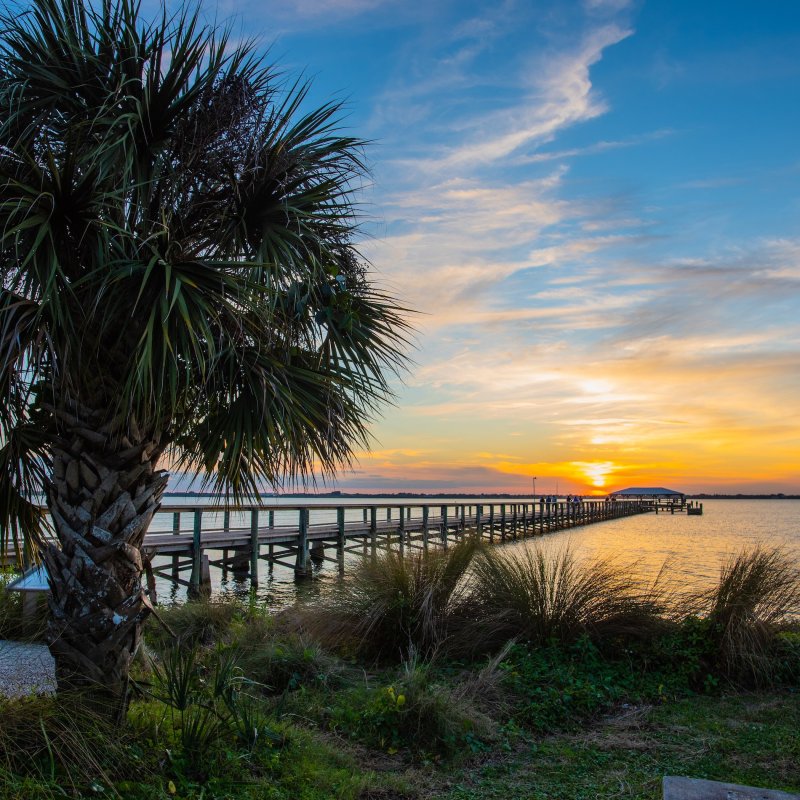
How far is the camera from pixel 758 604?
688 cm

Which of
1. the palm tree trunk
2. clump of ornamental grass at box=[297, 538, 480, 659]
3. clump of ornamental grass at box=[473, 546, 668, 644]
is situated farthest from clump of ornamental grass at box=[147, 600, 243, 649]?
the palm tree trunk

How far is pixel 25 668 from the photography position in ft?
19.5

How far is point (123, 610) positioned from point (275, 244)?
Answer: 2661 millimetres

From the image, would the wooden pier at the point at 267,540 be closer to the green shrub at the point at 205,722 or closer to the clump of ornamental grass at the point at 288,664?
the green shrub at the point at 205,722

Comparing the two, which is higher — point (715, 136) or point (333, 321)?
point (715, 136)

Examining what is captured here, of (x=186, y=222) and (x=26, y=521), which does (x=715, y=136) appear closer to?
(x=186, y=222)

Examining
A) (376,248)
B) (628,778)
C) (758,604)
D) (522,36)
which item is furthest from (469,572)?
(522,36)

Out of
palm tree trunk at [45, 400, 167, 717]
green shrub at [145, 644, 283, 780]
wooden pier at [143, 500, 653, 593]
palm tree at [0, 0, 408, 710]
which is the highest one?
palm tree at [0, 0, 408, 710]

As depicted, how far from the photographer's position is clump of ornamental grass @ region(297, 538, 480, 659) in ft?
22.9

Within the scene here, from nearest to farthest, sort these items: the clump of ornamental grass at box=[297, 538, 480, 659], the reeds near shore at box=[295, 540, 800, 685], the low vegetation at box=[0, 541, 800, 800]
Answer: the low vegetation at box=[0, 541, 800, 800], the reeds near shore at box=[295, 540, 800, 685], the clump of ornamental grass at box=[297, 538, 480, 659]

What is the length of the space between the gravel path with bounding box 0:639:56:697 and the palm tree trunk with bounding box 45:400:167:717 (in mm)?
1088

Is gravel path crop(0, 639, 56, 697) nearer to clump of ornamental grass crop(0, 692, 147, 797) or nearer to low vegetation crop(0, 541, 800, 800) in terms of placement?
low vegetation crop(0, 541, 800, 800)

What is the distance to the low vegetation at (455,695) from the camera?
384cm

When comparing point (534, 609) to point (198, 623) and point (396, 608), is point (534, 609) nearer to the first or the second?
point (396, 608)
